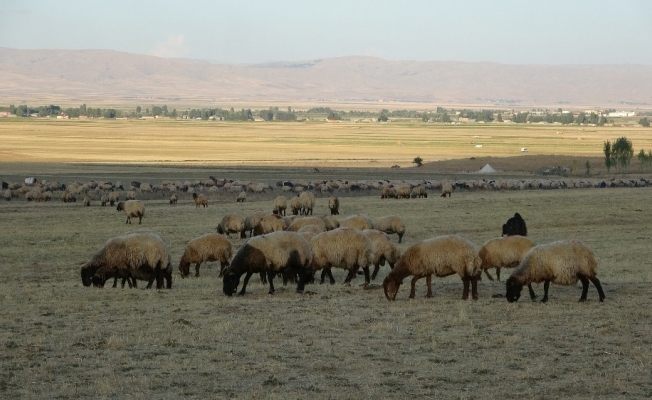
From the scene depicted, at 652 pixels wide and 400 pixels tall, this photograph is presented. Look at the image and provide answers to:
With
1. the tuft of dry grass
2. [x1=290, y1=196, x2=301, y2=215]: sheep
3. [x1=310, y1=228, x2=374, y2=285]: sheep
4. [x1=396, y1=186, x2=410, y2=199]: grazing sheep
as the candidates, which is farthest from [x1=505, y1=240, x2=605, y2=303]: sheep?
[x1=396, y1=186, x2=410, y2=199]: grazing sheep

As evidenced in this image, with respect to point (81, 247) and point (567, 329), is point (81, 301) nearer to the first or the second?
point (567, 329)

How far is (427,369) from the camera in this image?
10.8m

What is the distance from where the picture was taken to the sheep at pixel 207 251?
20.5 m

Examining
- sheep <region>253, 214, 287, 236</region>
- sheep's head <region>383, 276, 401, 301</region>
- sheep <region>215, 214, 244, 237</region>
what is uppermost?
sheep's head <region>383, 276, 401, 301</region>

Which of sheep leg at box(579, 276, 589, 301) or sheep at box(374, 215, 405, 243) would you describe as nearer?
sheep leg at box(579, 276, 589, 301)

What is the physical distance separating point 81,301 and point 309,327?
15.1 ft

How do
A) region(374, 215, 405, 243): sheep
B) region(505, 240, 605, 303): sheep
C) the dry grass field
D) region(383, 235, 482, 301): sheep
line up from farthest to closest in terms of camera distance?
region(374, 215, 405, 243): sheep < region(383, 235, 482, 301): sheep < region(505, 240, 605, 303): sheep < the dry grass field

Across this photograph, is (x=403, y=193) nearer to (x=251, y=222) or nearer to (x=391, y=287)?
(x=251, y=222)

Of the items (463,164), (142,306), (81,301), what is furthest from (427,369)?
(463,164)

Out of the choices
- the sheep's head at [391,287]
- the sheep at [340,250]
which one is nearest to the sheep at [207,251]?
the sheep at [340,250]

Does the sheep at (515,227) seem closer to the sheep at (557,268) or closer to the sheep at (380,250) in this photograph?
the sheep at (380,250)

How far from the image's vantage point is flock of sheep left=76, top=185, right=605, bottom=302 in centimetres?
1527

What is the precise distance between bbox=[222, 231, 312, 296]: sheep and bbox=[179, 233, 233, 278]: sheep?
11.9ft

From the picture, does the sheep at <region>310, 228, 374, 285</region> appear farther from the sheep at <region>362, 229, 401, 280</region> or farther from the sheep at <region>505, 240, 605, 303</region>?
the sheep at <region>505, 240, 605, 303</region>
